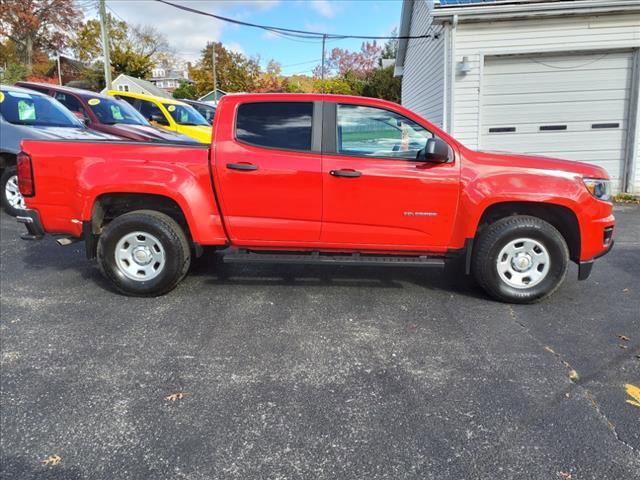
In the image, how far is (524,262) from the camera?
4488 millimetres

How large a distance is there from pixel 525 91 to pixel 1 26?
158 feet

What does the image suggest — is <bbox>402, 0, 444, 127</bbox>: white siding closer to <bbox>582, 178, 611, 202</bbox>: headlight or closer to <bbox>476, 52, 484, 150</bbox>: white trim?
<bbox>476, 52, 484, 150</bbox>: white trim

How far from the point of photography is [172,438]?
2652 millimetres

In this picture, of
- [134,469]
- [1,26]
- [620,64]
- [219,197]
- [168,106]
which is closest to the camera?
[134,469]

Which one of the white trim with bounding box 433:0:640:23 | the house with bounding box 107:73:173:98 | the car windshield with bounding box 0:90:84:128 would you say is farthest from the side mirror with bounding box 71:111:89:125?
the house with bounding box 107:73:173:98

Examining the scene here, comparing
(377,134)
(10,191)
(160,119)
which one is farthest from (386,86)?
(377,134)

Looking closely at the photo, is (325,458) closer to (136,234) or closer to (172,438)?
(172,438)

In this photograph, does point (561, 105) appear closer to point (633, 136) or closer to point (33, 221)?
point (633, 136)

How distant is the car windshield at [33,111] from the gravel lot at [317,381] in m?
3.80

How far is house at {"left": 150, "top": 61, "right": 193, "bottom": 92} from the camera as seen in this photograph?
79.4 m

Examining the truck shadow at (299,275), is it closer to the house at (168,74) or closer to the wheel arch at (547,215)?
the wheel arch at (547,215)

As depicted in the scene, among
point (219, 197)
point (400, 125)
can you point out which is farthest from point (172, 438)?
point (400, 125)

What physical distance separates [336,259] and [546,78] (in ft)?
24.7

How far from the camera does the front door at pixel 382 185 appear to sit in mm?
4383
